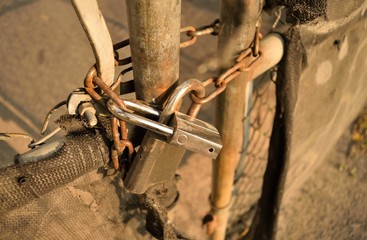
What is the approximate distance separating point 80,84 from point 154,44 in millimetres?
2328

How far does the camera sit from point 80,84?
2809mm

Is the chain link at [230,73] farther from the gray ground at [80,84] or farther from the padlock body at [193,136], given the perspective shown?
the gray ground at [80,84]

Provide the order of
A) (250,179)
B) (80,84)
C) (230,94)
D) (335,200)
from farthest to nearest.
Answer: (80,84)
(335,200)
(250,179)
(230,94)

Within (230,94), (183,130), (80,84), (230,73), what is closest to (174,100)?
(183,130)

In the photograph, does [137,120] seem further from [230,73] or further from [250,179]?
[250,179]

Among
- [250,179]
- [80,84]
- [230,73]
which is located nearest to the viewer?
[230,73]

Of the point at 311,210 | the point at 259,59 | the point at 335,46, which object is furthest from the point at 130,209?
the point at 311,210

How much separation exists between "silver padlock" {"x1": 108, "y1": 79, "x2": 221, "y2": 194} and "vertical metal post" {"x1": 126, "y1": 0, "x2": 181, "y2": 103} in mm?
47

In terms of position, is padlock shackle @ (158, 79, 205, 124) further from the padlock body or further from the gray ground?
the gray ground

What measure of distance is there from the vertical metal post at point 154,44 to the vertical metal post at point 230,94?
193mm

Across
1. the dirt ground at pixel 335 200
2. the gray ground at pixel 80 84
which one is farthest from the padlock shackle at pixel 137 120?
the dirt ground at pixel 335 200

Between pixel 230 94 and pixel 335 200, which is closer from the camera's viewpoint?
pixel 230 94

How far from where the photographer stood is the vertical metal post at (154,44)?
0.56 metres

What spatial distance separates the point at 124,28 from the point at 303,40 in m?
2.50
